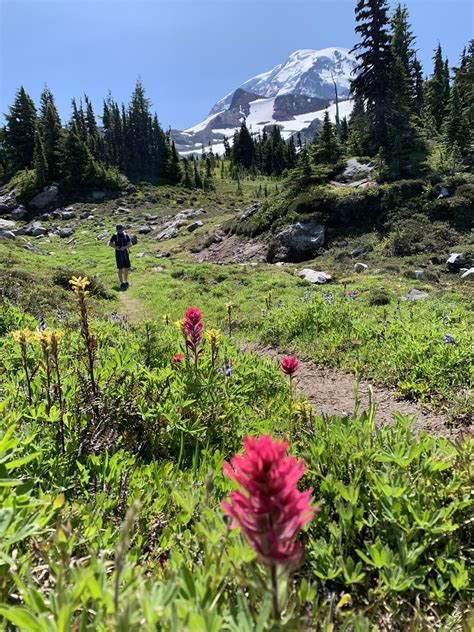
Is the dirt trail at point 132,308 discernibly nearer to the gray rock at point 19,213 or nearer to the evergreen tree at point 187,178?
the gray rock at point 19,213

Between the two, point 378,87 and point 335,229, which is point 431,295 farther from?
point 378,87

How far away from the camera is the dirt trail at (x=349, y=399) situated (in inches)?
172

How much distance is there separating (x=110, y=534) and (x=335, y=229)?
23.1 m

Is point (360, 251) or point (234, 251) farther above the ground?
point (234, 251)

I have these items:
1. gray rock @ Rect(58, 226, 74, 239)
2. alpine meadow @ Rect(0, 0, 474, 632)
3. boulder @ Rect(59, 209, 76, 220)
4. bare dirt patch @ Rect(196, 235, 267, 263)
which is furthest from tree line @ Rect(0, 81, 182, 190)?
alpine meadow @ Rect(0, 0, 474, 632)

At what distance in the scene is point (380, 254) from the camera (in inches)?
779

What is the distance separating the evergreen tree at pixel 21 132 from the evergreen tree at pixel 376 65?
5850cm

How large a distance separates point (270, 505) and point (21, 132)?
82.0 meters

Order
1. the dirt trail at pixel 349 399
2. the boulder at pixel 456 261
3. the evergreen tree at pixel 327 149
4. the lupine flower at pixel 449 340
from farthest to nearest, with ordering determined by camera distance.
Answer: the evergreen tree at pixel 327 149, the boulder at pixel 456 261, the lupine flower at pixel 449 340, the dirt trail at pixel 349 399

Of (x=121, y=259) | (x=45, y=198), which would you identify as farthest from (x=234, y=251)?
(x=45, y=198)

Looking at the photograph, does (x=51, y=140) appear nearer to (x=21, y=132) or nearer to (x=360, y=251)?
(x=21, y=132)

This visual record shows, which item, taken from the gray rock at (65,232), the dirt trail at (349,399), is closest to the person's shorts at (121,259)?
the dirt trail at (349,399)

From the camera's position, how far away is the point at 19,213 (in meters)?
50.6

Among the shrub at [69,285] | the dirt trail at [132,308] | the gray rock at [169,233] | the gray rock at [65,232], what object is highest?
the gray rock at [65,232]
